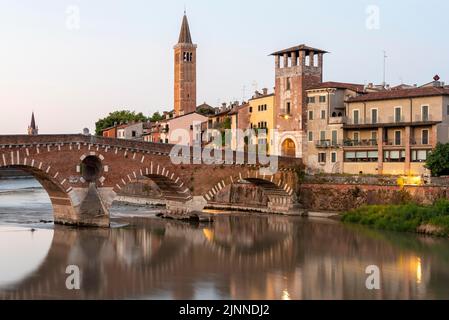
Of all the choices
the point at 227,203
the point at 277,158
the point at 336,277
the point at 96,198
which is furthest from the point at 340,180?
the point at 336,277

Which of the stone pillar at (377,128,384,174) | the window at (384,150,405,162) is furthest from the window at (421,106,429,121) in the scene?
the stone pillar at (377,128,384,174)

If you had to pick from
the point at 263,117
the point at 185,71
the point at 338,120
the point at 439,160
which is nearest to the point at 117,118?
the point at 185,71

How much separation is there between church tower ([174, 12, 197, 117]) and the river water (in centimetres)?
5498

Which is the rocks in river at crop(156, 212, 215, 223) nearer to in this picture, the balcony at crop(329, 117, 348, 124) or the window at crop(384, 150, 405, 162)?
the balcony at crop(329, 117, 348, 124)

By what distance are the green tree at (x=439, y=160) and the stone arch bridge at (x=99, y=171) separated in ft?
39.0

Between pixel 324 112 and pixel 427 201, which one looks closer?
pixel 427 201

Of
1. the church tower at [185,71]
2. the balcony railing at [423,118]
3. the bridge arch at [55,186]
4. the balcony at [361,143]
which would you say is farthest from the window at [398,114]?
the church tower at [185,71]

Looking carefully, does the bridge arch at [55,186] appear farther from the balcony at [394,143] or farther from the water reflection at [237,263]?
the balcony at [394,143]

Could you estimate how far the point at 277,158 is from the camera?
48312 millimetres

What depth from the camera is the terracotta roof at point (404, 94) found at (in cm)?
4544

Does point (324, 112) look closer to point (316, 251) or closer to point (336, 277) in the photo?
point (316, 251)

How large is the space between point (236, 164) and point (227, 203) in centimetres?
973

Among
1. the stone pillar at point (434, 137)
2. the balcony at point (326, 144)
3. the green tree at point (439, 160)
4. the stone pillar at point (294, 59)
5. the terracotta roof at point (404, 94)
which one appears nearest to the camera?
the green tree at point (439, 160)
